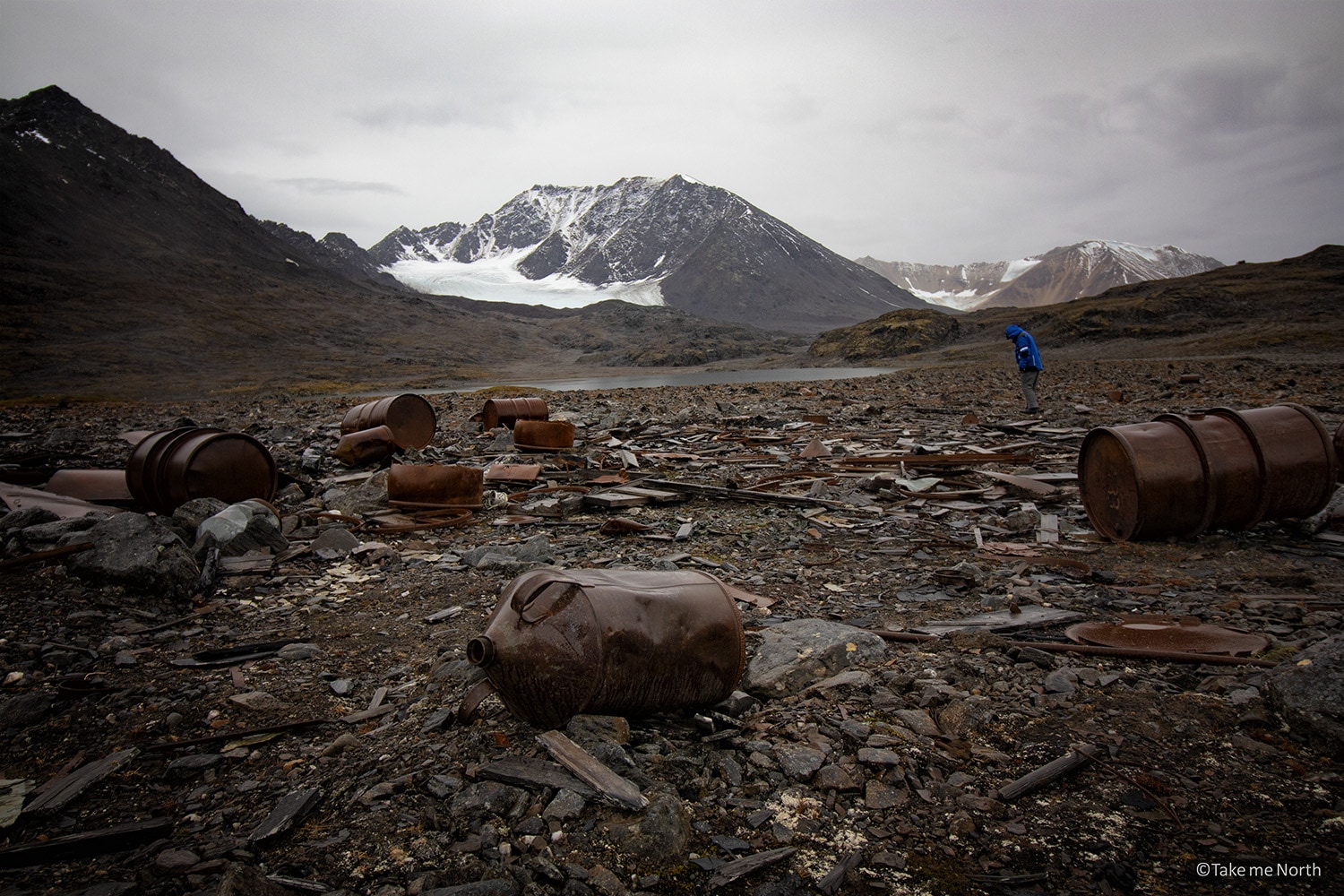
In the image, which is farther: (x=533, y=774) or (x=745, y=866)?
(x=533, y=774)

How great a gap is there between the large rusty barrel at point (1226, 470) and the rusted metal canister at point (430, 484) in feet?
19.8

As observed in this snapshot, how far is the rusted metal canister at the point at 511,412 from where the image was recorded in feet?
39.5

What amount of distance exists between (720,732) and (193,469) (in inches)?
232

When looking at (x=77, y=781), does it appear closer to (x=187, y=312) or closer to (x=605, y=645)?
(x=605, y=645)

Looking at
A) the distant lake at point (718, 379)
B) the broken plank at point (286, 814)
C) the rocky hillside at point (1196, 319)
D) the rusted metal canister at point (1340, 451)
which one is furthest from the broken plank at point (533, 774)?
the rocky hillside at point (1196, 319)

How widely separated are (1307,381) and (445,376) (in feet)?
173

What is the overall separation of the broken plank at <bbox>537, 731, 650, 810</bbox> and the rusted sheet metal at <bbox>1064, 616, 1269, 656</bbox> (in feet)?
8.46

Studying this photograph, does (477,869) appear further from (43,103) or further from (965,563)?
(43,103)

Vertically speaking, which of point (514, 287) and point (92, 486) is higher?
point (514, 287)

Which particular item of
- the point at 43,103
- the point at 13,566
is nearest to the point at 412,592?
the point at 13,566

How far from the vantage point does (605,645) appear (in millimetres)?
2434

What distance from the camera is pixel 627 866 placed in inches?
78.7

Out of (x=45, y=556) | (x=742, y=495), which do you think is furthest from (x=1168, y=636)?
(x=45, y=556)

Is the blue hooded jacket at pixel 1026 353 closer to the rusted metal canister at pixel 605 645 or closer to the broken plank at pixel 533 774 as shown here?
the rusted metal canister at pixel 605 645
